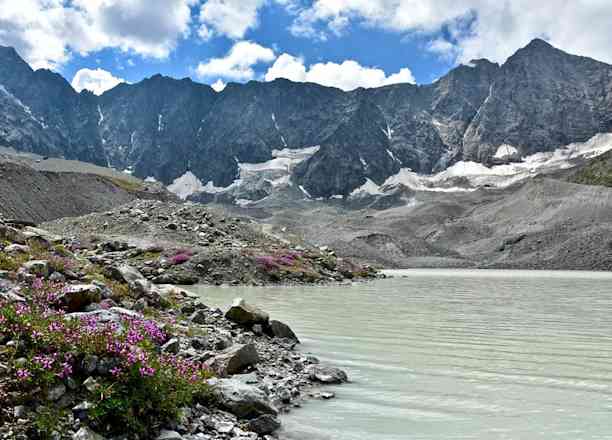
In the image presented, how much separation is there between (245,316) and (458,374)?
7335 millimetres

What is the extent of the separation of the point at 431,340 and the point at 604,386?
264 inches

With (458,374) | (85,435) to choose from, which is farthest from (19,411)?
(458,374)

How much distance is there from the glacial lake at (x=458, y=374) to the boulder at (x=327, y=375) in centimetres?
36

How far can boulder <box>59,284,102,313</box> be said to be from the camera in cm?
1052

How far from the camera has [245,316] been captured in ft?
58.0

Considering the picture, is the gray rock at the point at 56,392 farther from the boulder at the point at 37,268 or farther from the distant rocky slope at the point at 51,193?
the distant rocky slope at the point at 51,193

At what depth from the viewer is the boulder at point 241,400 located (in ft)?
29.7

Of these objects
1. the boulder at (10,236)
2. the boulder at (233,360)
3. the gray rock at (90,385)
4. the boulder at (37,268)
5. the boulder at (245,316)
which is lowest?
the boulder at (233,360)

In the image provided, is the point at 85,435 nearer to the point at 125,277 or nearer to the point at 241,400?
the point at 241,400

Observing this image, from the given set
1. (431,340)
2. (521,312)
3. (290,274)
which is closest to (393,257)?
(290,274)

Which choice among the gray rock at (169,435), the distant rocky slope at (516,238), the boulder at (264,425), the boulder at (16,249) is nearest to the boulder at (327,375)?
the boulder at (264,425)

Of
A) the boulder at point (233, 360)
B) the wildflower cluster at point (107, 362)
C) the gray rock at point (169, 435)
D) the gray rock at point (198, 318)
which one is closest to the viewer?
the wildflower cluster at point (107, 362)

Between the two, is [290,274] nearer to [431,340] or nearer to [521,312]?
[521,312]

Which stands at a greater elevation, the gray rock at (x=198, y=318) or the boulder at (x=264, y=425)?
the gray rock at (x=198, y=318)
